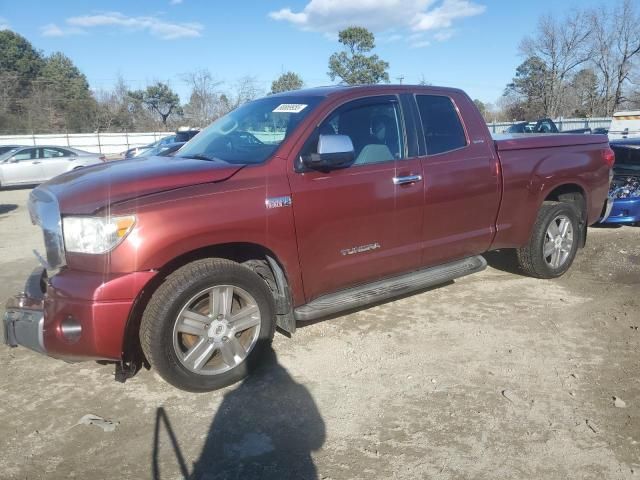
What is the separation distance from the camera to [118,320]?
9.91 ft

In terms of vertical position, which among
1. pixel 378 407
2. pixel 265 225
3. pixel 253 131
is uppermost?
pixel 253 131

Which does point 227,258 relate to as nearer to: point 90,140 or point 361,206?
point 361,206

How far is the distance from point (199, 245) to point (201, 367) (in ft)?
2.64

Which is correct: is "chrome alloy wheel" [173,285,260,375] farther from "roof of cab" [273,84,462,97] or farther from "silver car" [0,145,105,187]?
"silver car" [0,145,105,187]

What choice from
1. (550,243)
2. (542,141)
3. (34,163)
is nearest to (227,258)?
(542,141)

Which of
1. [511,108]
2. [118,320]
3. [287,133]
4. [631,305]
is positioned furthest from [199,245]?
[511,108]

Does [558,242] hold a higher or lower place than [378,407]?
higher

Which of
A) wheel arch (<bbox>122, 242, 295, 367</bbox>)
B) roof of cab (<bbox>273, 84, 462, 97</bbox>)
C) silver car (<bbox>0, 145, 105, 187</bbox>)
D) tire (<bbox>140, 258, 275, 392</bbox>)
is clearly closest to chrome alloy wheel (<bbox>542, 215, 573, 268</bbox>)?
roof of cab (<bbox>273, 84, 462, 97</bbox>)

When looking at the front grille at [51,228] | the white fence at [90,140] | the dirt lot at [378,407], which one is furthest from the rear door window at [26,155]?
the white fence at [90,140]

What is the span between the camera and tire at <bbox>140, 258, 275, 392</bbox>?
3189mm

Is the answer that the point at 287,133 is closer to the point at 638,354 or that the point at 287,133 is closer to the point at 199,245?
the point at 199,245

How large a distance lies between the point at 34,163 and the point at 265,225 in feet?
54.3

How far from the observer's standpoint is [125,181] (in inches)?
128

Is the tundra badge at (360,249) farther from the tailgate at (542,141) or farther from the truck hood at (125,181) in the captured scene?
the tailgate at (542,141)
